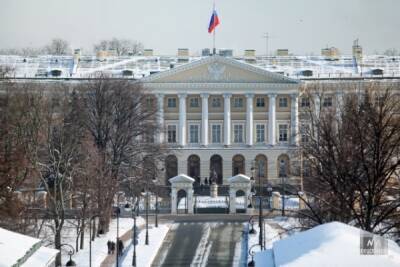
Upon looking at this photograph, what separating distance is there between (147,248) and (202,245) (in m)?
3.02

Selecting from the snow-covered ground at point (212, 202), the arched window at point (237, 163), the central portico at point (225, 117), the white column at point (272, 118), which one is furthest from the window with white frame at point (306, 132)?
the arched window at point (237, 163)

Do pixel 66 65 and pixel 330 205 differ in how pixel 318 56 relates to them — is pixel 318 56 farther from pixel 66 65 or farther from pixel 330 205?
pixel 330 205

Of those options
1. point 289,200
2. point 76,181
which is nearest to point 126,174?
point 76,181

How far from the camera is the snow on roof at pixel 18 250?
2567 cm

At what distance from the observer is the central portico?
78.8 meters

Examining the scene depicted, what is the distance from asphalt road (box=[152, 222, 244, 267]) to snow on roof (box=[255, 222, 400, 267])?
56.6 feet

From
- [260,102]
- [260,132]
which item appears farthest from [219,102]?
[260,132]

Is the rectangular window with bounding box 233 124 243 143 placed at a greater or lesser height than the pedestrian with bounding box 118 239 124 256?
greater

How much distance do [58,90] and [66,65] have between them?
10.1m

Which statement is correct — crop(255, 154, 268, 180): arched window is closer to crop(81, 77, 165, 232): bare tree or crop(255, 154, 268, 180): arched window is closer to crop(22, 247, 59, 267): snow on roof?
crop(81, 77, 165, 232): bare tree

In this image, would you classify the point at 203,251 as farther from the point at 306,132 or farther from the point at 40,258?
the point at 40,258

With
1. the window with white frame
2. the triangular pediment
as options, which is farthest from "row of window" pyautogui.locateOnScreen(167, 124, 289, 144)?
the window with white frame

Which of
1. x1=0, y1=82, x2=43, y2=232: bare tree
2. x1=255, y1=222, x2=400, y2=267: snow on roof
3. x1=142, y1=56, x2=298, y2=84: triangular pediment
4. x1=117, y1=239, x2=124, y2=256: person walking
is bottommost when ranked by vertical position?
x1=117, y1=239, x2=124, y2=256: person walking

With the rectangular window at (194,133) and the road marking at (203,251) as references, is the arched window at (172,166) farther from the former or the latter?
the road marking at (203,251)
